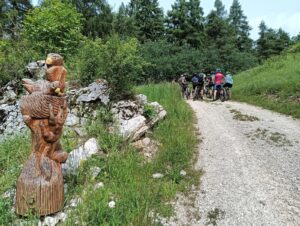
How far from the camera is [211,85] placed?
17.2 meters

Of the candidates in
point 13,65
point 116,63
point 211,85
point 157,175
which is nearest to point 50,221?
point 157,175

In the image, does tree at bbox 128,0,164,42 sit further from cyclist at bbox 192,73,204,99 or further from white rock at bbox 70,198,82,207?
white rock at bbox 70,198,82,207

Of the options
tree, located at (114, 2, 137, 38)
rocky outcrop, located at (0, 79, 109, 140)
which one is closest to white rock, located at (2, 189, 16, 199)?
rocky outcrop, located at (0, 79, 109, 140)

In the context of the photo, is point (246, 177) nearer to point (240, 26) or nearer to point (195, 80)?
point (195, 80)

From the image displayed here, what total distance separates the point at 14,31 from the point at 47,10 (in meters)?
3.27

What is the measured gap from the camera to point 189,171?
5.69 meters

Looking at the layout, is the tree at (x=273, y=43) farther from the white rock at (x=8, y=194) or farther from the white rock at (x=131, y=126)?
the white rock at (x=8, y=194)

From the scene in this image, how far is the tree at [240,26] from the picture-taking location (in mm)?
59934

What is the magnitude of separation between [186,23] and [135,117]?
4167cm

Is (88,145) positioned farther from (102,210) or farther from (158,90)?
(158,90)

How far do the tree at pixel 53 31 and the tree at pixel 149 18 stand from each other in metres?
29.4

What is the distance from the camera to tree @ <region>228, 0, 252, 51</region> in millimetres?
59934

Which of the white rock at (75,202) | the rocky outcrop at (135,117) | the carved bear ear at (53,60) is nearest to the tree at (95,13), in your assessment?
the rocky outcrop at (135,117)

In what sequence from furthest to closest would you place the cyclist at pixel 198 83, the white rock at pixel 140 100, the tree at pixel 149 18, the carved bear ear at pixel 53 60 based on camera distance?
the tree at pixel 149 18 → the cyclist at pixel 198 83 → the white rock at pixel 140 100 → the carved bear ear at pixel 53 60
